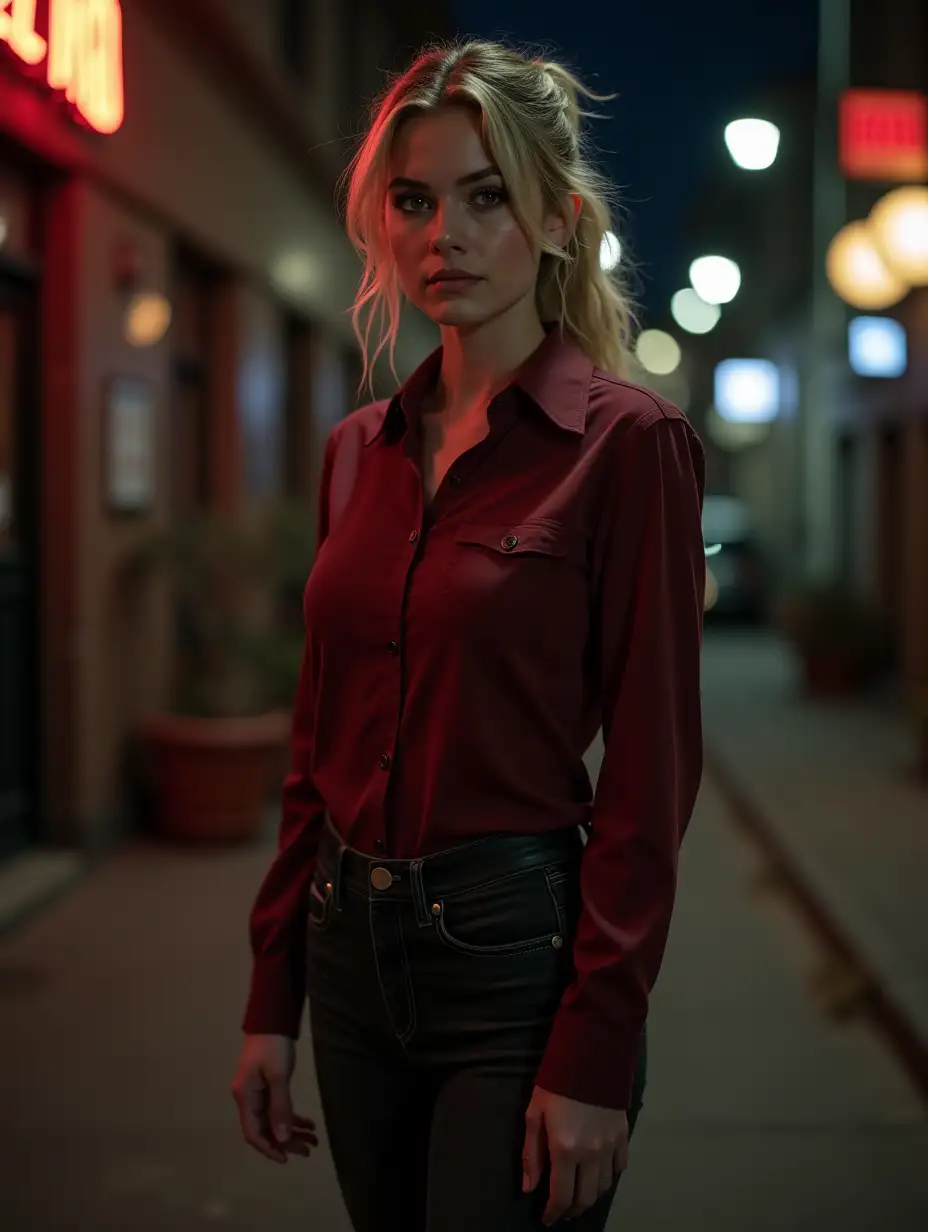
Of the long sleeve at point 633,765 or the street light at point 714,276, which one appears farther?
→ the street light at point 714,276

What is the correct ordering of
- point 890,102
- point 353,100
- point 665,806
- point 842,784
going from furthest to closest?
point 353,100, point 890,102, point 842,784, point 665,806

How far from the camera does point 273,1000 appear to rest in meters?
2.21

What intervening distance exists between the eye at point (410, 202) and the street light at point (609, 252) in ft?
0.84

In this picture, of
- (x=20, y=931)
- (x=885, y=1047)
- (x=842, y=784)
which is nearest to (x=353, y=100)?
(x=842, y=784)

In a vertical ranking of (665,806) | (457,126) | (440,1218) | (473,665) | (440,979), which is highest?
(457,126)

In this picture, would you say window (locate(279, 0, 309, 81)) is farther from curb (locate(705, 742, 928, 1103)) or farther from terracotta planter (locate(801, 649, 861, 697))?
curb (locate(705, 742, 928, 1103))

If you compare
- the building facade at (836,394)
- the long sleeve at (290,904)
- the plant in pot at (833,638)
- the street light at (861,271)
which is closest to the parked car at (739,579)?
the building facade at (836,394)

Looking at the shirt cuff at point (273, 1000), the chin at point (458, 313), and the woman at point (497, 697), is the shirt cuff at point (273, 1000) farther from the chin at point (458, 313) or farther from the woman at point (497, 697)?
the chin at point (458, 313)

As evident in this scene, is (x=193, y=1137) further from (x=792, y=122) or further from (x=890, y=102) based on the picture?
(x=792, y=122)

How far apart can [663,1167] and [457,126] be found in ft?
10.0

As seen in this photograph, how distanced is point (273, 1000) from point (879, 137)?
11939 mm

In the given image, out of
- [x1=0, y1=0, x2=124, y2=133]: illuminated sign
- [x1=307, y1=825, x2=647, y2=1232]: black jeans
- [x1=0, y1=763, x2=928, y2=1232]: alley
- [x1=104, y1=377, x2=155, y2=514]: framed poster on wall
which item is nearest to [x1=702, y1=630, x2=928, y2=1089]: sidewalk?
[x1=0, y1=763, x2=928, y2=1232]: alley

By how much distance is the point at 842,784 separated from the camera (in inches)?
382

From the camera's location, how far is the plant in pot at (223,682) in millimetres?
8078
